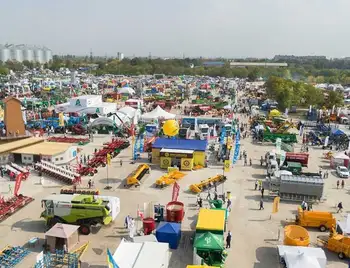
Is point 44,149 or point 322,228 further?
point 44,149

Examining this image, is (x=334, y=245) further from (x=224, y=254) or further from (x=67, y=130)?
(x=67, y=130)

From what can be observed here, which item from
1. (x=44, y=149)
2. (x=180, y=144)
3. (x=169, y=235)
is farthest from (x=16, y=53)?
(x=169, y=235)

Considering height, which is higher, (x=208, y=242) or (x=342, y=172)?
(x=208, y=242)

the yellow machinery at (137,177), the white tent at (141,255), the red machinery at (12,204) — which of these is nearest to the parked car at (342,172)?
the yellow machinery at (137,177)

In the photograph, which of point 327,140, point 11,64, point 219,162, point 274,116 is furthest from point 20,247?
point 11,64

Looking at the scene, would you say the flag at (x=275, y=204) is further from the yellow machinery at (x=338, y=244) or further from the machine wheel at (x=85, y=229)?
the machine wheel at (x=85, y=229)

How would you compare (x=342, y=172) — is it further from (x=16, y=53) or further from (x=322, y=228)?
(x=16, y=53)
